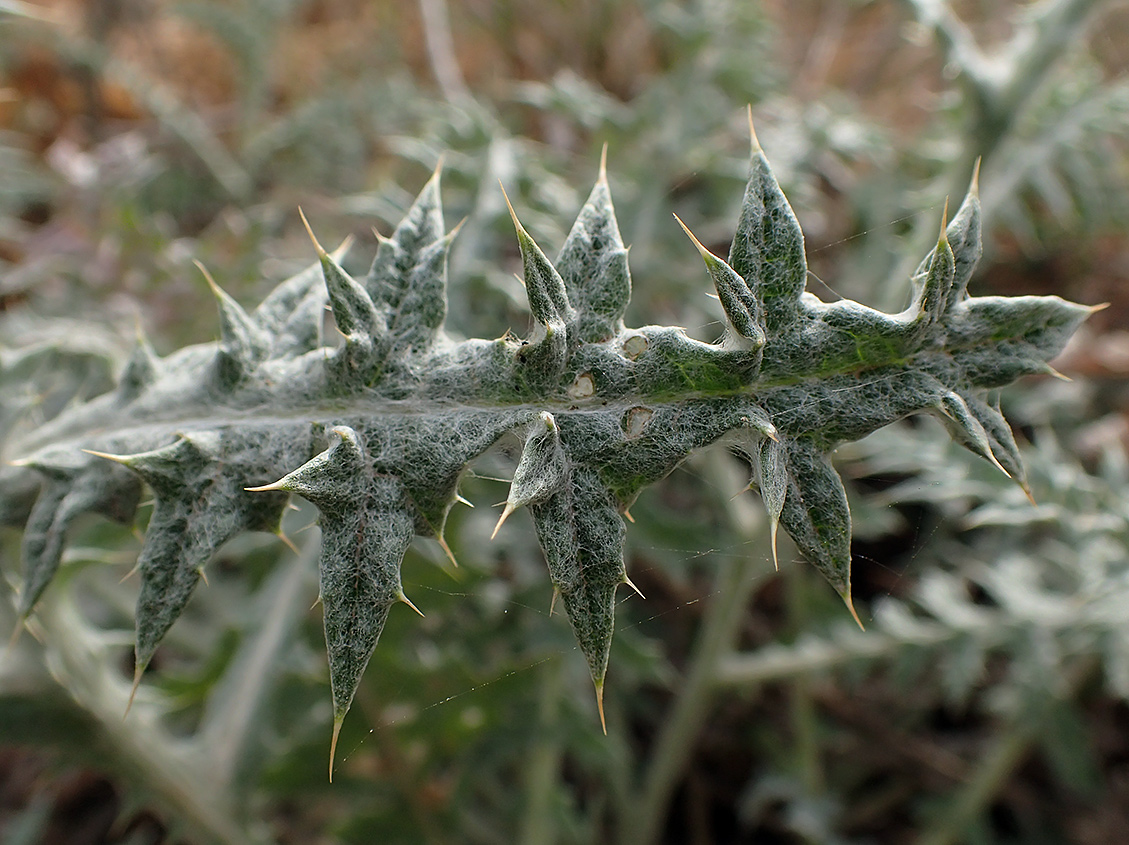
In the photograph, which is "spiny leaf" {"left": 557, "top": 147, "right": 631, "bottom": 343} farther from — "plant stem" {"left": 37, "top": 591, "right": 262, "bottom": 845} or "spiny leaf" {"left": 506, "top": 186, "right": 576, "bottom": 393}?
"plant stem" {"left": 37, "top": 591, "right": 262, "bottom": 845}

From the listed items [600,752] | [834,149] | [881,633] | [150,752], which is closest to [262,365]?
[150,752]

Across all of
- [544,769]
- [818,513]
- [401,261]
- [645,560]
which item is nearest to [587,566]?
[818,513]

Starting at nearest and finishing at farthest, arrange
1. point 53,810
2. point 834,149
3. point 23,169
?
point 834,149 → point 53,810 → point 23,169

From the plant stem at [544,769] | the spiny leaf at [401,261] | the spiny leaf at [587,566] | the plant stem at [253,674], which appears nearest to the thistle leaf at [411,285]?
the spiny leaf at [401,261]

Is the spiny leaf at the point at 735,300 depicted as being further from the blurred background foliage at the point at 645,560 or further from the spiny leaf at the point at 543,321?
the blurred background foliage at the point at 645,560

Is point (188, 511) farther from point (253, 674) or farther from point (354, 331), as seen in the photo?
point (253, 674)

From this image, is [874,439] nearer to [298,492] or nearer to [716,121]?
[716,121]
